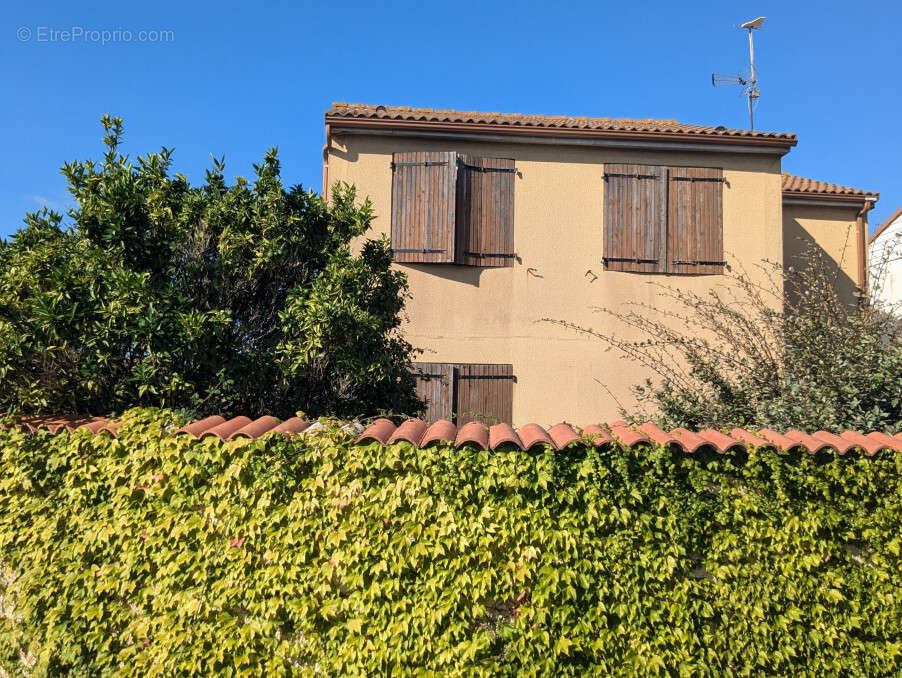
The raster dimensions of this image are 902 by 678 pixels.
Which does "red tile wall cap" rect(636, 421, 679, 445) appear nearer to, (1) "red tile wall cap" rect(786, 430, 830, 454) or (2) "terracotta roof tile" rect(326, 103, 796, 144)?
(1) "red tile wall cap" rect(786, 430, 830, 454)

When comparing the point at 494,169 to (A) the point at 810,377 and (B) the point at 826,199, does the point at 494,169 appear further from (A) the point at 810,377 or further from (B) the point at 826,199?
(B) the point at 826,199

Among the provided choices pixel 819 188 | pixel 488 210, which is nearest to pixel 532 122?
pixel 488 210

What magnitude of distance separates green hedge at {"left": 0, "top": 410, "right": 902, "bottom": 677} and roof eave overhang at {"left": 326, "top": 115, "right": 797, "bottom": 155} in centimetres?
737

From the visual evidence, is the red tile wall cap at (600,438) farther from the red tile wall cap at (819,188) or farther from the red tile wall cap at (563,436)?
the red tile wall cap at (819,188)

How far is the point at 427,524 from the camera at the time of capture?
3.68 metres

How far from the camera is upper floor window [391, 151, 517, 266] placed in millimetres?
9938

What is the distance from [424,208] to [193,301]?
5582 mm

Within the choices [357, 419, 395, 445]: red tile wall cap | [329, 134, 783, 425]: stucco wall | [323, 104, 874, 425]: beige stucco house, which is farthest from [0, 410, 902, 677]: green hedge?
[329, 134, 783, 425]: stucco wall

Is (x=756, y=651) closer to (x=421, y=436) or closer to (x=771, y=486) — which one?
(x=771, y=486)

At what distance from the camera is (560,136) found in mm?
10266

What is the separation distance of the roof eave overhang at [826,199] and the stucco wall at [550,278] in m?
1.85

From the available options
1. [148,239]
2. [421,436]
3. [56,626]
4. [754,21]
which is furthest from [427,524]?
[754,21]

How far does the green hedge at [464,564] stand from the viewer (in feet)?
11.8

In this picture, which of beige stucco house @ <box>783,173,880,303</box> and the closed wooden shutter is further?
beige stucco house @ <box>783,173,880,303</box>
